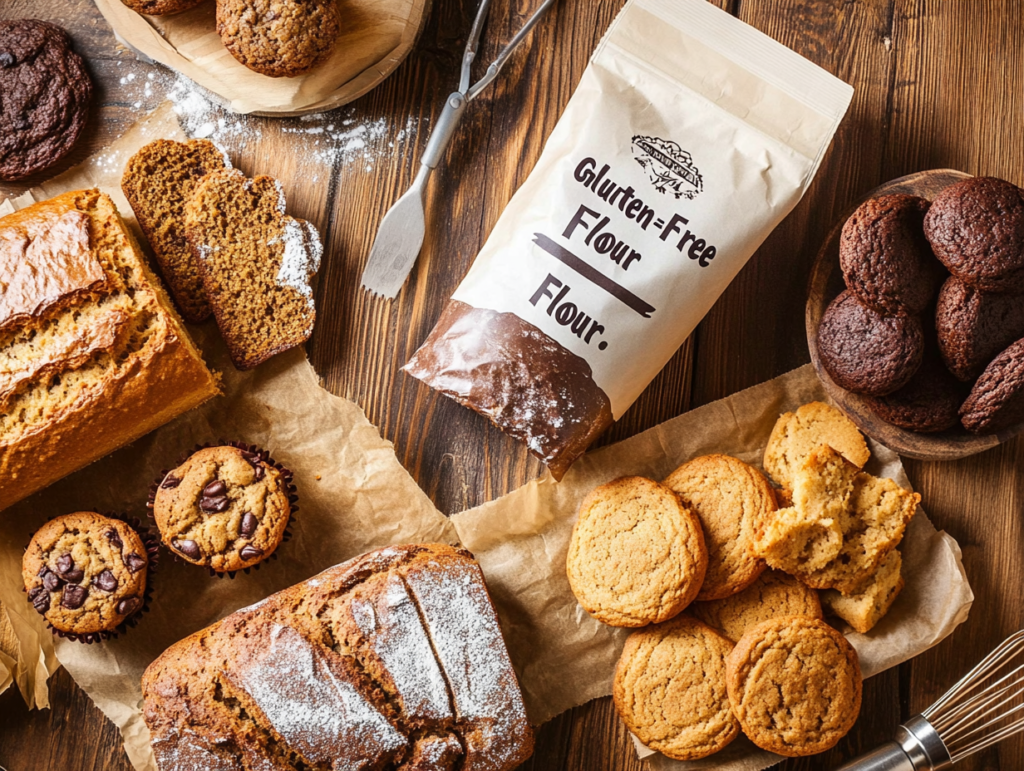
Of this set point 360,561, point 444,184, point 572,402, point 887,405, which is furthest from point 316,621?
point 887,405

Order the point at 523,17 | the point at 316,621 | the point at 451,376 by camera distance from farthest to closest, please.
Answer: the point at 523,17 → the point at 451,376 → the point at 316,621

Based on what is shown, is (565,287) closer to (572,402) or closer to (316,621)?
(572,402)

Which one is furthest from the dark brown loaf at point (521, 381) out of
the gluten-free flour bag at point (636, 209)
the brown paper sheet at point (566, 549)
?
the brown paper sheet at point (566, 549)

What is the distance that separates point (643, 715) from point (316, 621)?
100cm

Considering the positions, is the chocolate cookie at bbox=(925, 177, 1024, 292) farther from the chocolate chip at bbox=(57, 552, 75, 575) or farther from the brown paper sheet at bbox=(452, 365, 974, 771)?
the chocolate chip at bbox=(57, 552, 75, 575)

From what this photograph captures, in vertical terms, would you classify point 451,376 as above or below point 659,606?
above

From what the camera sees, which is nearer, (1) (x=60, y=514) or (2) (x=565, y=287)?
(2) (x=565, y=287)

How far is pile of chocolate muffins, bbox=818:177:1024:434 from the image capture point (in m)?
2.12

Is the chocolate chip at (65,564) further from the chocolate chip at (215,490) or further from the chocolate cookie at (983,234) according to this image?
the chocolate cookie at (983,234)

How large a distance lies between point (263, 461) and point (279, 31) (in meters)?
1.25

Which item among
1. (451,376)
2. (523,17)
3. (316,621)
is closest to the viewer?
(316,621)

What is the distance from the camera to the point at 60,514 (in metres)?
2.40

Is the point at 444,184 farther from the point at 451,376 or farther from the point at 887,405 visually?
the point at 887,405

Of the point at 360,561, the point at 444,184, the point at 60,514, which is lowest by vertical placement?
the point at 60,514
